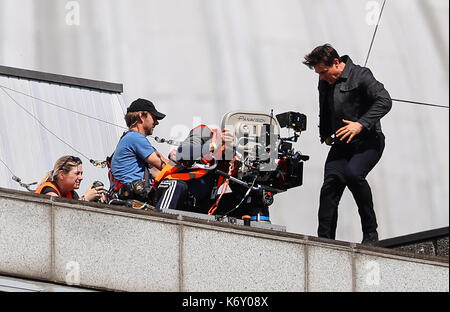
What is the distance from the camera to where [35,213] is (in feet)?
41.4

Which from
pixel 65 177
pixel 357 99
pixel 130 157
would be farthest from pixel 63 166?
pixel 357 99

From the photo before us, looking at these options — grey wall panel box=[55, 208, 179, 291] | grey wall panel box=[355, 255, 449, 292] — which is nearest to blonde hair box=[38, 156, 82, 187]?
grey wall panel box=[55, 208, 179, 291]

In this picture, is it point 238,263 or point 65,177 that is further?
point 65,177

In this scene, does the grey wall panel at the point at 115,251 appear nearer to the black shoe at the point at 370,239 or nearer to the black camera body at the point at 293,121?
the black camera body at the point at 293,121

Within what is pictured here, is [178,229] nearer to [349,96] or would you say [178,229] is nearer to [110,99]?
[349,96]

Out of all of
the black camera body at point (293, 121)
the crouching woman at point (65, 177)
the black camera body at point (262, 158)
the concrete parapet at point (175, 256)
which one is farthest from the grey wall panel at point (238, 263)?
the black camera body at point (293, 121)

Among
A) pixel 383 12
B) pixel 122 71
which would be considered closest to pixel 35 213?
pixel 122 71

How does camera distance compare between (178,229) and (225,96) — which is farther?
(225,96)

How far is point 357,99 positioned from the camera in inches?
560

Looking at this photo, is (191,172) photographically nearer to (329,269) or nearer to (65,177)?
(65,177)

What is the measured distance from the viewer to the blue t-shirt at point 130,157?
14008 millimetres

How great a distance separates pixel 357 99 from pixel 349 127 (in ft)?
1.31

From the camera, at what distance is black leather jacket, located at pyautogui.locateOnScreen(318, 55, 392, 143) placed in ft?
46.1
